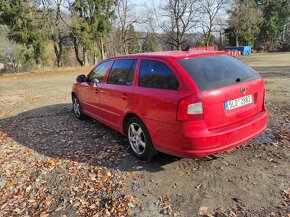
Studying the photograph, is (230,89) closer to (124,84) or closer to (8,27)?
(124,84)

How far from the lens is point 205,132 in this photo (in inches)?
135

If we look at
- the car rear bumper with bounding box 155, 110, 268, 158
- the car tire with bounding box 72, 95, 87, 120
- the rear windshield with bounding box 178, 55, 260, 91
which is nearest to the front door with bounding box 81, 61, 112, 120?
the car tire with bounding box 72, 95, 87, 120

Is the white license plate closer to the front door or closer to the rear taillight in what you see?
the rear taillight

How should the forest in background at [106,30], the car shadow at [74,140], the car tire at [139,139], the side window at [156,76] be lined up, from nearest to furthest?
the side window at [156,76], the car tire at [139,139], the car shadow at [74,140], the forest in background at [106,30]

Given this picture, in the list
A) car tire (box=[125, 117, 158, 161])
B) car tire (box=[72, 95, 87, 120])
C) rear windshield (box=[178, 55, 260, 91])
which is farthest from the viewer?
car tire (box=[72, 95, 87, 120])

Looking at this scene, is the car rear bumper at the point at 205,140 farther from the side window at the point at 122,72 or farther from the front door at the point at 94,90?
the front door at the point at 94,90

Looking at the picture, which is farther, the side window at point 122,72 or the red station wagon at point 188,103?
the side window at point 122,72

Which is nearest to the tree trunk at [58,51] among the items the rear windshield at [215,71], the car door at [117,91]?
the car door at [117,91]

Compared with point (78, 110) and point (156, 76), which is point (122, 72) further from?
point (78, 110)

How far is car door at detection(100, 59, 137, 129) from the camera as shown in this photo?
15.0 ft

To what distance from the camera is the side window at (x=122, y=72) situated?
180 inches

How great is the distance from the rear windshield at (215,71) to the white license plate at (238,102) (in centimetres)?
24

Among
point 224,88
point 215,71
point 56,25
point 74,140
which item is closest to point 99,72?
point 74,140

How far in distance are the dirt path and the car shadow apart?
0.06ft
